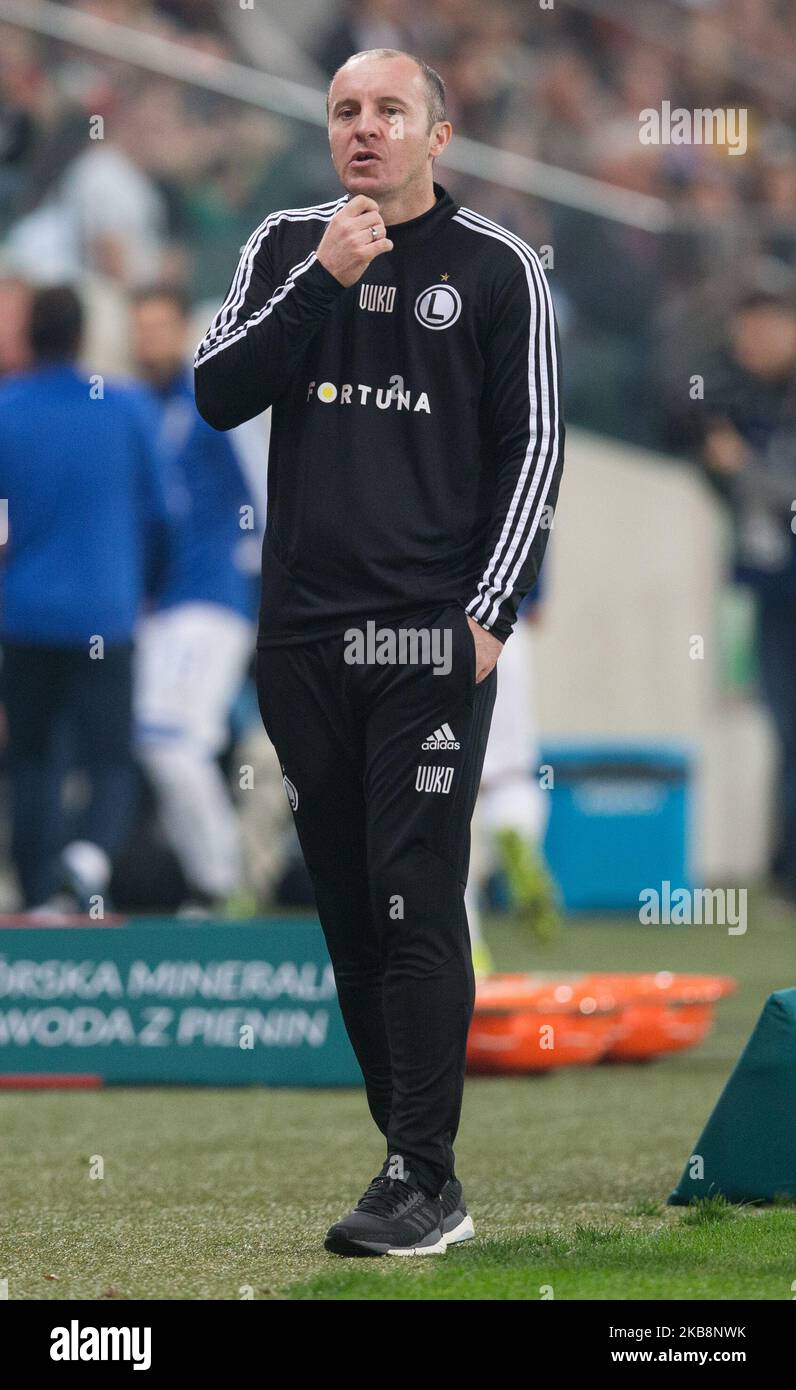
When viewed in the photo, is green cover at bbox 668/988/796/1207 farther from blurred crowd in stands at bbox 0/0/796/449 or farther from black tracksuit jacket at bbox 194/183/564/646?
blurred crowd in stands at bbox 0/0/796/449

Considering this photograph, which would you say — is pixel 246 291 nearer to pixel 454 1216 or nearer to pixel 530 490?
pixel 530 490

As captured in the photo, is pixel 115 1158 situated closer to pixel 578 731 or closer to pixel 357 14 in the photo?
pixel 578 731

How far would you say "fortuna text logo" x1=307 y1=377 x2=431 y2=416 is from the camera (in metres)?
3.44

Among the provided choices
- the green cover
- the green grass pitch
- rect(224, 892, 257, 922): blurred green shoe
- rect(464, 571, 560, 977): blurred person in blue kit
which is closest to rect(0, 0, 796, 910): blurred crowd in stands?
rect(224, 892, 257, 922): blurred green shoe

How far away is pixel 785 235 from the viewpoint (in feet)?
35.9

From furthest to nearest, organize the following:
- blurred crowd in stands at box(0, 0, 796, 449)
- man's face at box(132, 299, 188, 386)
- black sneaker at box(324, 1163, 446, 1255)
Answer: blurred crowd in stands at box(0, 0, 796, 449) < man's face at box(132, 299, 188, 386) < black sneaker at box(324, 1163, 446, 1255)

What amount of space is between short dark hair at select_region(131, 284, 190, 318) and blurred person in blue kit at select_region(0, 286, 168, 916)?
1412 millimetres

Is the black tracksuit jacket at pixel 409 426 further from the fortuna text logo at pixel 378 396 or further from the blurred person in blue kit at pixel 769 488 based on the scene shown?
the blurred person in blue kit at pixel 769 488

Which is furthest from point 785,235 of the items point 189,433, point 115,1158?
point 115,1158
